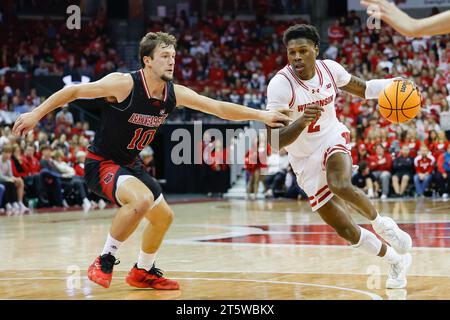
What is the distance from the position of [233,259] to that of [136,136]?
2711 mm

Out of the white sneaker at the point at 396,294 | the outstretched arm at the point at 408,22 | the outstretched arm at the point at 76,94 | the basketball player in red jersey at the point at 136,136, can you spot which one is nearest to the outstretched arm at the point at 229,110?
the basketball player in red jersey at the point at 136,136

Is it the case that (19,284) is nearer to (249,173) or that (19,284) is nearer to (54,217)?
(54,217)

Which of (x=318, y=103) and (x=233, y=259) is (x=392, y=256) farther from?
(x=233, y=259)

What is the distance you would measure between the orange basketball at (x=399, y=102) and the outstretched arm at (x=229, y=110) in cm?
115

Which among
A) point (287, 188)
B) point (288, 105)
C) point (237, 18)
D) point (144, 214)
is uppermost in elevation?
point (237, 18)

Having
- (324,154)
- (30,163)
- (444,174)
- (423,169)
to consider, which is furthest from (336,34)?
(324,154)

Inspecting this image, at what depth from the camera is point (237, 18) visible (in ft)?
103

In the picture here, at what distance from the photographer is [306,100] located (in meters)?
7.49

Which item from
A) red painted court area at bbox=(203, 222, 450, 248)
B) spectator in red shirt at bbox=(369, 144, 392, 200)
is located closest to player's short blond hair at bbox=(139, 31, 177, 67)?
red painted court area at bbox=(203, 222, 450, 248)

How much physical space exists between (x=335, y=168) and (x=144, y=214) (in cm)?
174

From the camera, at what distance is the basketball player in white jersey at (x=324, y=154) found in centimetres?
725

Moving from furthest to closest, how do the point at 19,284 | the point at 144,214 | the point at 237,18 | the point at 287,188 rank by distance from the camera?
the point at 237,18, the point at 287,188, the point at 19,284, the point at 144,214

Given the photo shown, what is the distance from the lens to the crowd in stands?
784 inches
